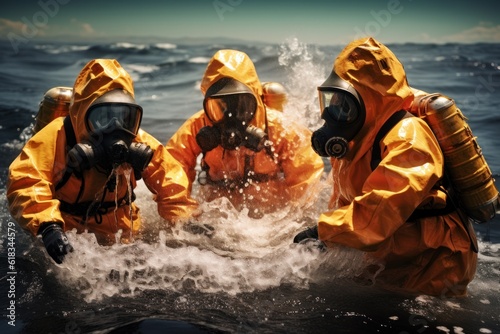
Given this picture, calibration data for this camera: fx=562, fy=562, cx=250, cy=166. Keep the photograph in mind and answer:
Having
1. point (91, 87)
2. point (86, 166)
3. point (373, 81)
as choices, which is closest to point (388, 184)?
point (373, 81)

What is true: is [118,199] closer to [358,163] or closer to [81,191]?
[81,191]

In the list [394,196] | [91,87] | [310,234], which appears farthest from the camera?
[91,87]

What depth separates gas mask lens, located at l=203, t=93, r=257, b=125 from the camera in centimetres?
554

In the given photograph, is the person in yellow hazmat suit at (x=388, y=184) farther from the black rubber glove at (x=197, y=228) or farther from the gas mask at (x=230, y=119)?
the gas mask at (x=230, y=119)

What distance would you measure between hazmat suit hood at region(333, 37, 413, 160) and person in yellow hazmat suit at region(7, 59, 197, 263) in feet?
5.49

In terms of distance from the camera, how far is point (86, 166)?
4.18 metres

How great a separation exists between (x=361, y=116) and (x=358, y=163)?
1.16 ft

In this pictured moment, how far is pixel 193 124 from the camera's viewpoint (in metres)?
5.90

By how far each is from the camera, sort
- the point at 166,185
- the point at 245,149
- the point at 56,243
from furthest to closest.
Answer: the point at 245,149 < the point at 166,185 < the point at 56,243

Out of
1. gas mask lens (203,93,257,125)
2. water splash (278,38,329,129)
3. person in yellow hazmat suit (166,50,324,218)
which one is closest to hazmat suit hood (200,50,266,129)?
person in yellow hazmat suit (166,50,324,218)

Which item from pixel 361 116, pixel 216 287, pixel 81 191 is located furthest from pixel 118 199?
pixel 361 116

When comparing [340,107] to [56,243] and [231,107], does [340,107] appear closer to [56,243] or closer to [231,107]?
[231,107]

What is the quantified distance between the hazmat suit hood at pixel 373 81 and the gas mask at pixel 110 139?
163 cm

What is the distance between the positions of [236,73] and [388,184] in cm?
266
